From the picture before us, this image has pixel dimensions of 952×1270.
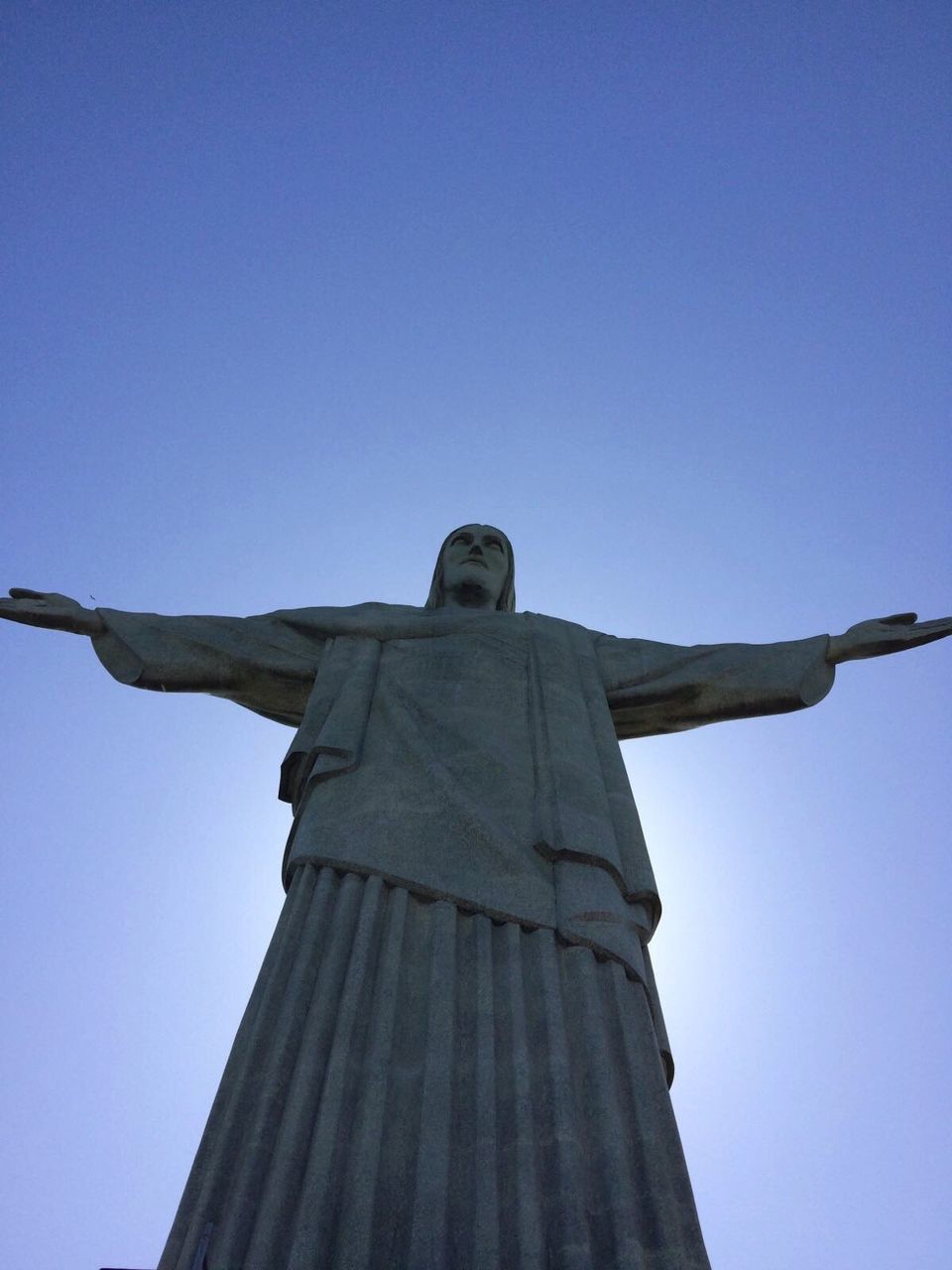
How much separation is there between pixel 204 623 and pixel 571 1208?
5879 mm

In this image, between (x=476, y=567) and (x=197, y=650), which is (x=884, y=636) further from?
(x=197, y=650)

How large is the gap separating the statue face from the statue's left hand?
2.92 metres

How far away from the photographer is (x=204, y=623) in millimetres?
10141

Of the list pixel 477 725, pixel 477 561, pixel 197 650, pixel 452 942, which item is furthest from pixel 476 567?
pixel 452 942

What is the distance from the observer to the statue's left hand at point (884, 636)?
9516mm

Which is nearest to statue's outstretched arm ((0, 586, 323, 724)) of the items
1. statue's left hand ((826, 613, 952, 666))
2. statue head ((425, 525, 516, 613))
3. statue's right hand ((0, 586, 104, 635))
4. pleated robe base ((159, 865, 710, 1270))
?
statue's right hand ((0, 586, 104, 635))

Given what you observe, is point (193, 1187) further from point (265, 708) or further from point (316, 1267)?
point (265, 708)

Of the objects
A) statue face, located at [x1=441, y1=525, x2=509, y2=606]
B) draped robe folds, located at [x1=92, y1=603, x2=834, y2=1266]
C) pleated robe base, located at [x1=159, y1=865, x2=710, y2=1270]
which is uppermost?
statue face, located at [x1=441, y1=525, x2=509, y2=606]

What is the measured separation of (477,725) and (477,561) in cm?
310

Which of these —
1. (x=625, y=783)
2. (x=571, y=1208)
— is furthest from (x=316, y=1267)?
(x=625, y=783)

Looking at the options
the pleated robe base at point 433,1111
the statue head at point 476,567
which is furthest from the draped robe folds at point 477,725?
the statue head at point 476,567

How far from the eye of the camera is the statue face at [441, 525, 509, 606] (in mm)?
11164

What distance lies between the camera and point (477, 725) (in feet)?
27.9

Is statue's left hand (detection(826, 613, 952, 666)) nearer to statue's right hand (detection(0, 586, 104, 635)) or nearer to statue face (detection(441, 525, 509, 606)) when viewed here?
statue face (detection(441, 525, 509, 606))
